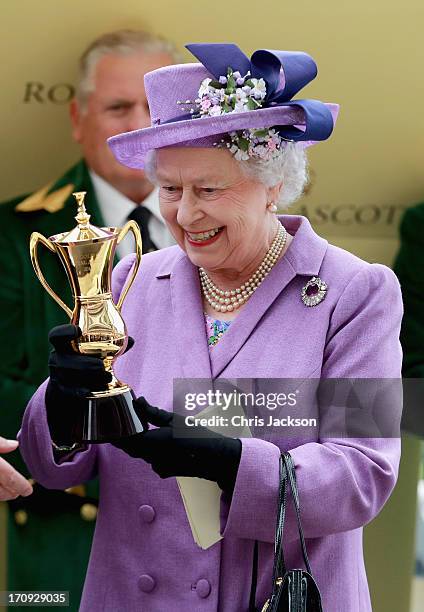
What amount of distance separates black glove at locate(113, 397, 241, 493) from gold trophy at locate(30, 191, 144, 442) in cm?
3

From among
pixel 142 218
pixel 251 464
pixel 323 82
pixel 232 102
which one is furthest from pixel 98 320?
pixel 323 82

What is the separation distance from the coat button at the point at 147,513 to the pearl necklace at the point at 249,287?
0.45 m

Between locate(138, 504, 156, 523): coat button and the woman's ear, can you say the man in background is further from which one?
locate(138, 504, 156, 523): coat button

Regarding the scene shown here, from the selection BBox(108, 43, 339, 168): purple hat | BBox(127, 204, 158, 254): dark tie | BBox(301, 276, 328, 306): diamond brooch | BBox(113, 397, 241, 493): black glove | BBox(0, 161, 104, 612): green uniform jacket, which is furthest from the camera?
BBox(127, 204, 158, 254): dark tie

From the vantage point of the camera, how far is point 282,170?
2.17m

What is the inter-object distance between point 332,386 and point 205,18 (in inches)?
84.5

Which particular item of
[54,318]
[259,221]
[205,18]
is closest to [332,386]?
[259,221]

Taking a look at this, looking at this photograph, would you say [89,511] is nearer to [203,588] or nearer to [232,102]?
[203,588]

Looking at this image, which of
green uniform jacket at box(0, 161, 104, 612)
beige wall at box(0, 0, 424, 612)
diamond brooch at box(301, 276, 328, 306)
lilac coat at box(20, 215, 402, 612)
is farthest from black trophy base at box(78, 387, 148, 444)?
beige wall at box(0, 0, 424, 612)

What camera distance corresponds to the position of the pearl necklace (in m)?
2.25

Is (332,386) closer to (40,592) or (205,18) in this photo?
(40,592)

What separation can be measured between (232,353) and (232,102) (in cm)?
51

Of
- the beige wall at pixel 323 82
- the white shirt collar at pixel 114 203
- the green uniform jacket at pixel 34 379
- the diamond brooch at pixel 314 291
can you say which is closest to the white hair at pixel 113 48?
the beige wall at pixel 323 82

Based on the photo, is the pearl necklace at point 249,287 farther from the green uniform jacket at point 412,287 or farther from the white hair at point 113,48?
the white hair at point 113,48
